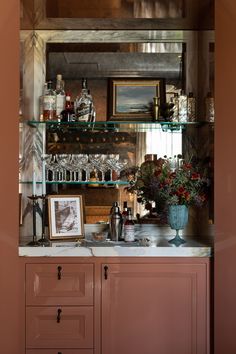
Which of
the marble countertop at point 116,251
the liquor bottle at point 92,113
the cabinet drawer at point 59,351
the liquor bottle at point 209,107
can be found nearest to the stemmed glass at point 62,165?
the liquor bottle at point 92,113

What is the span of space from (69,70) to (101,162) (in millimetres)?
685

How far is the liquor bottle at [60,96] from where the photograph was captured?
313cm

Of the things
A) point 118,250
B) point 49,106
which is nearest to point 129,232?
point 118,250

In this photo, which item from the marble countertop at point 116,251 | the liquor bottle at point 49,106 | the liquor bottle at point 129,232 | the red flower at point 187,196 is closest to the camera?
the marble countertop at point 116,251

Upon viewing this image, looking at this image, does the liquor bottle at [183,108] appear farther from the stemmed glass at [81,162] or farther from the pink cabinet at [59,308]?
the pink cabinet at [59,308]

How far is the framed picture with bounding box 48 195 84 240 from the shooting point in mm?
2979

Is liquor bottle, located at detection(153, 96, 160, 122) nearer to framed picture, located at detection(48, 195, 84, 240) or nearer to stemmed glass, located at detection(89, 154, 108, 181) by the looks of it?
stemmed glass, located at detection(89, 154, 108, 181)

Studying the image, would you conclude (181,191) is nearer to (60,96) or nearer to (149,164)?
(149,164)

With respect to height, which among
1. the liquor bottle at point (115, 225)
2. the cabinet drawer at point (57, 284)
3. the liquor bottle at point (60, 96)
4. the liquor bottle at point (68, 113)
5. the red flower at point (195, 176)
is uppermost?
the liquor bottle at point (60, 96)

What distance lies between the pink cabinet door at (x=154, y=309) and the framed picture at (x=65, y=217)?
0.45 meters

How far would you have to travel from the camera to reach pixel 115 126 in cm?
320

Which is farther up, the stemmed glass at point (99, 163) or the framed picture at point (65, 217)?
the stemmed glass at point (99, 163)

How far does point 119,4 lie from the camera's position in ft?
10.4
